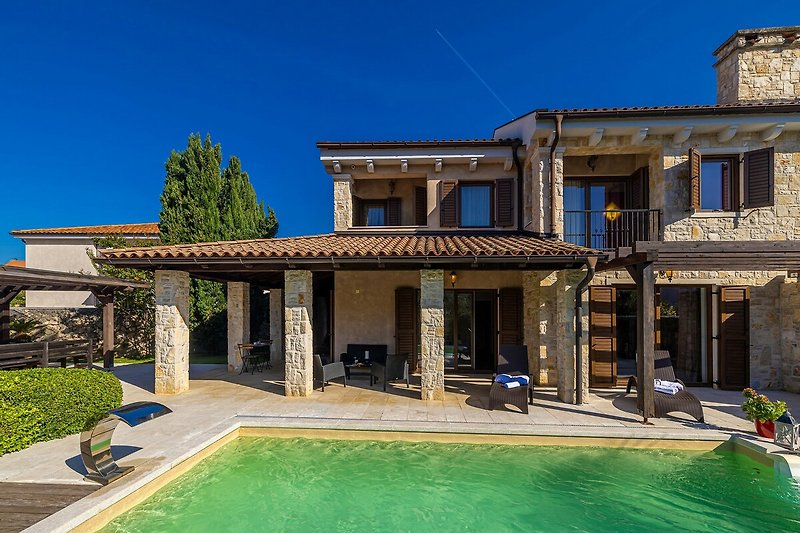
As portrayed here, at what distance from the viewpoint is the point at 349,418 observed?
7.68 meters

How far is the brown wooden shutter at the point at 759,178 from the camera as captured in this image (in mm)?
10016

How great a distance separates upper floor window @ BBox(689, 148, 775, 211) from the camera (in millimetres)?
10094

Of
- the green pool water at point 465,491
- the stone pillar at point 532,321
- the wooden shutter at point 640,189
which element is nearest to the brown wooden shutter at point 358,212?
the stone pillar at point 532,321

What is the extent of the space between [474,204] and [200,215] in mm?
13976

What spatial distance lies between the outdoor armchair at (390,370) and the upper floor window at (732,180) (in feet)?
30.3

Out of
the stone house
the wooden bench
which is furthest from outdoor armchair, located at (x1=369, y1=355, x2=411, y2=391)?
the wooden bench

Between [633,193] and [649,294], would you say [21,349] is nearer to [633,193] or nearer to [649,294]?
[649,294]

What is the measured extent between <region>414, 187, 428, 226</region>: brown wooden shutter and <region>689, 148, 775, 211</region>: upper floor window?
7.65 metres

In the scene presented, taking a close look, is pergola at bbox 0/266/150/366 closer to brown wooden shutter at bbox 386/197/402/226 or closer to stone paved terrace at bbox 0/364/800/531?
stone paved terrace at bbox 0/364/800/531

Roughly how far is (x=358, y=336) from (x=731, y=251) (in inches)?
390

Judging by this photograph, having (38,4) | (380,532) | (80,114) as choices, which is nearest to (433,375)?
(380,532)

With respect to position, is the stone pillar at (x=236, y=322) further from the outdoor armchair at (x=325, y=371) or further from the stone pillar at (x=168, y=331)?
the outdoor armchair at (x=325, y=371)

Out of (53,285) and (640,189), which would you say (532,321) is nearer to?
(640,189)

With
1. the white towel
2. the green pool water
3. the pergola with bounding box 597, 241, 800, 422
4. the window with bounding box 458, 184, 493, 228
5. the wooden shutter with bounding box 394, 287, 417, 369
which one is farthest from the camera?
the window with bounding box 458, 184, 493, 228
